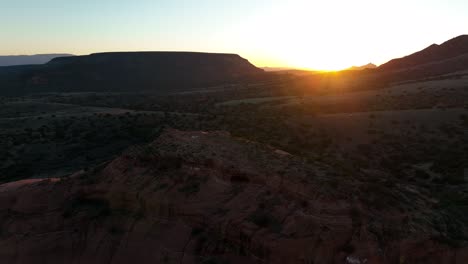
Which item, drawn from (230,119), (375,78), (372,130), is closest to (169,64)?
(375,78)

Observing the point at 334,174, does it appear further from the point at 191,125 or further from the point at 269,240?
the point at 191,125

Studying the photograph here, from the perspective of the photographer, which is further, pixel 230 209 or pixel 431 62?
pixel 431 62

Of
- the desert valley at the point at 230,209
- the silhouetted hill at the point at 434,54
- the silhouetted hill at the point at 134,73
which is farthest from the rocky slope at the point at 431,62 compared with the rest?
the silhouetted hill at the point at 134,73

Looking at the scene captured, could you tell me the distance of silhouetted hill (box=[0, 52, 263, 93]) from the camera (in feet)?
480

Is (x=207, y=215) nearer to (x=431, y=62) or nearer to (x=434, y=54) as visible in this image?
(x=431, y=62)

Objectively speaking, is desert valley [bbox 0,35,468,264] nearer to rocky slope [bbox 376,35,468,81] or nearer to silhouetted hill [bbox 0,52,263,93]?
rocky slope [bbox 376,35,468,81]

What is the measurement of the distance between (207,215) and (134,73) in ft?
495

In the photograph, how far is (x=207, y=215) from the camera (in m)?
13.1

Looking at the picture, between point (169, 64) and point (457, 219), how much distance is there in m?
157

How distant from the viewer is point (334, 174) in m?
14.1

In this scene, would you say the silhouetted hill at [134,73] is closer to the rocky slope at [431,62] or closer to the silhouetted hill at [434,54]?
the silhouetted hill at [434,54]

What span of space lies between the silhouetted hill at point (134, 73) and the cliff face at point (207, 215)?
4930 inches

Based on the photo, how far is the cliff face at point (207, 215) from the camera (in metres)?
11.4

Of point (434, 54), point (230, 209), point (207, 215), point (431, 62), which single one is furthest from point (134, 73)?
point (230, 209)
